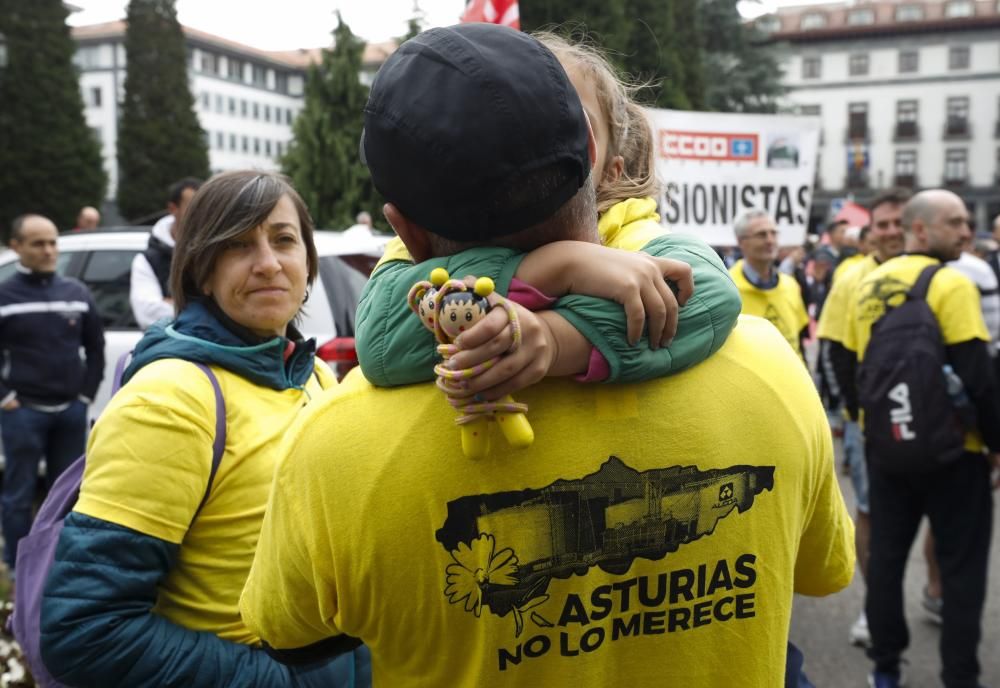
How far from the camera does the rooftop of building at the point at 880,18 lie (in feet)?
199

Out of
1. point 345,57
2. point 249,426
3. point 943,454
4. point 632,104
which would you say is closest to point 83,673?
point 249,426

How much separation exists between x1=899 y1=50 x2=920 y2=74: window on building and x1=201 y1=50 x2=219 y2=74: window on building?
176 feet

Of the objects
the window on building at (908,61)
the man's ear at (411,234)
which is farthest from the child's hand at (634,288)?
the window on building at (908,61)

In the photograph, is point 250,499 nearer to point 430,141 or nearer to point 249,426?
point 249,426

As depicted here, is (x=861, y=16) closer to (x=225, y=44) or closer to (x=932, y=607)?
(x=225, y=44)

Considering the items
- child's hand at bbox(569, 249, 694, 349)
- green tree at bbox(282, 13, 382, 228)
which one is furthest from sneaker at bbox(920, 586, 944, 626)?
green tree at bbox(282, 13, 382, 228)

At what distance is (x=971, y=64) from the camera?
60.6m

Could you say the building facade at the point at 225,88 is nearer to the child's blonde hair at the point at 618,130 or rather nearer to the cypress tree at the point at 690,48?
the cypress tree at the point at 690,48

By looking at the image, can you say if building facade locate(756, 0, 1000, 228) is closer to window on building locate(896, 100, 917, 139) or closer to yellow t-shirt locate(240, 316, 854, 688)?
window on building locate(896, 100, 917, 139)

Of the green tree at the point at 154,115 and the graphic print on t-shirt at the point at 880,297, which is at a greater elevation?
the green tree at the point at 154,115

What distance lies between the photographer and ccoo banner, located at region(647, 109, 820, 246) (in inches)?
244

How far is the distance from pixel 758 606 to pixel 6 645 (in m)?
2.64

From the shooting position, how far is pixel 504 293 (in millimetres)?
1108

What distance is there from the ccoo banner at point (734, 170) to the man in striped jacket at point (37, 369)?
12.6 ft
